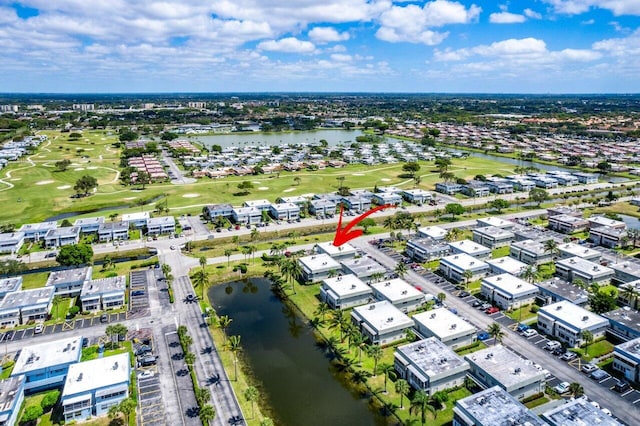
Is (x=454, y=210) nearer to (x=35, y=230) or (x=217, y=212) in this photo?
(x=217, y=212)

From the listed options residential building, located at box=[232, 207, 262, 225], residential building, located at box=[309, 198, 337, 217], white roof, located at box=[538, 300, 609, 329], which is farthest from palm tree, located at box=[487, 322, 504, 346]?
residential building, located at box=[232, 207, 262, 225]

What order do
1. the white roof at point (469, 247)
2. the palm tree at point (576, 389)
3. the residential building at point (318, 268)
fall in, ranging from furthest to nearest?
1. the white roof at point (469, 247)
2. the residential building at point (318, 268)
3. the palm tree at point (576, 389)

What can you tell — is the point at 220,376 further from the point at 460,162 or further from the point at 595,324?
the point at 460,162

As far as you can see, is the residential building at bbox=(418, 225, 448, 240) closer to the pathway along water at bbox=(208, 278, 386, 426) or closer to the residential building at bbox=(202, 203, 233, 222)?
the pathway along water at bbox=(208, 278, 386, 426)

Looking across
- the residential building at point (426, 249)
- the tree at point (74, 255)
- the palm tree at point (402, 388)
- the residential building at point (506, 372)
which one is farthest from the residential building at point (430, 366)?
the tree at point (74, 255)

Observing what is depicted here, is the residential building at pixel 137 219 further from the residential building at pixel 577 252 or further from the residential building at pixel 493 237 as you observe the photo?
the residential building at pixel 577 252

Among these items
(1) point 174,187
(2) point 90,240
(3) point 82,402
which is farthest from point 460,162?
(3) point 82,402
